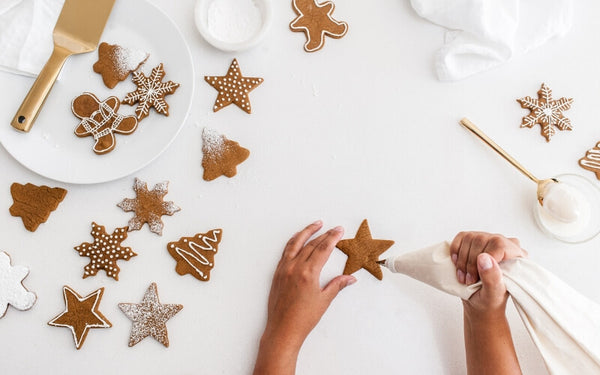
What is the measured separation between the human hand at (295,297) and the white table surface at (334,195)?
0.02 metres

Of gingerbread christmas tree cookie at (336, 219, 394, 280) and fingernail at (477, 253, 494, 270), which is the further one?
gingerbread christmas tree cookie at (336, 219, 394, 280)

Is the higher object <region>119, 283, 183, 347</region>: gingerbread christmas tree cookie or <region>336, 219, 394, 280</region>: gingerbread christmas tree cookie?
<region>336, 219, 394, 280</region>: gingerbread christmas tree cookie

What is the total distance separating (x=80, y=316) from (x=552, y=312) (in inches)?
27.0

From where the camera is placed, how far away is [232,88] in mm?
802

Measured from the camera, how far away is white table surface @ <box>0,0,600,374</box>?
2.50 ft

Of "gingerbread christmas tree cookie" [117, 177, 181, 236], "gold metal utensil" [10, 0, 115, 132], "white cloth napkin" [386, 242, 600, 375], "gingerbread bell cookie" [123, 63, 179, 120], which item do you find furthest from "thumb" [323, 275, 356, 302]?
"gold metal utensil" [10, 0, 115, 132]

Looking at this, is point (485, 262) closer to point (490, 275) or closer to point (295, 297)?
point (490, 275)

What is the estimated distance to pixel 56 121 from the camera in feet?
2.52

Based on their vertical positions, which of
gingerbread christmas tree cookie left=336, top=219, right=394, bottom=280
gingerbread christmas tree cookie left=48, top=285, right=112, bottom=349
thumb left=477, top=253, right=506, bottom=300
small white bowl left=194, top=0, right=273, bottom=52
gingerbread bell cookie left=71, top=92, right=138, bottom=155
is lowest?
gingerbread christmas tree cookie left=48, top=285, right=112, bottom=349

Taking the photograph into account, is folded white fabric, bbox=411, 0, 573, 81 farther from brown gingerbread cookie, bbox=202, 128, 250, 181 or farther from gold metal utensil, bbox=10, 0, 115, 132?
gold metal utensil, bbox=10, 0, 115, 132

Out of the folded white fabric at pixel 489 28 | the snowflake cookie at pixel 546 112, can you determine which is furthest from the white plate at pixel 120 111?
the snowflake cookie at pixel 546 112

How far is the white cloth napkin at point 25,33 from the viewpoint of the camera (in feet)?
2.44

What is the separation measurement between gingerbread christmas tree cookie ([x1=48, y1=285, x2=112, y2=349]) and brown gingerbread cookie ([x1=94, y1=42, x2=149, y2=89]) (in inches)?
13.0

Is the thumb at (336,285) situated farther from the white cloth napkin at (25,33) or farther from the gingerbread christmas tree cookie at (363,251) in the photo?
the white cloth napkin at (25,33)
